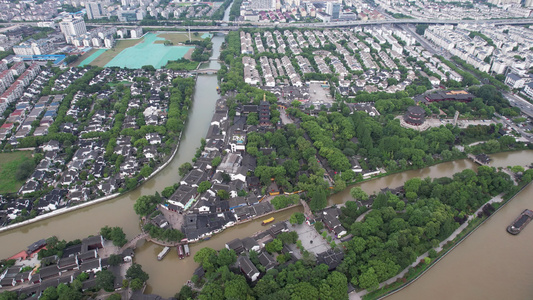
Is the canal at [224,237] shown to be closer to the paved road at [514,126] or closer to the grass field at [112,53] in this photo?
the paved road at [514,126]

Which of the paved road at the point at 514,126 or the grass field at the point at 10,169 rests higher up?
the paved road at the point at 514,126

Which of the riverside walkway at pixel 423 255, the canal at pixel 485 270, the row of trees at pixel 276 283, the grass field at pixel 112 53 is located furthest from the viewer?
the grass field at pixel 112 53

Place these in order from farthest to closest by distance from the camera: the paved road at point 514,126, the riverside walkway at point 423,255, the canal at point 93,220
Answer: the paved road at point 514,126
the canal at point 93,220
the riverside walkway at point 423,255

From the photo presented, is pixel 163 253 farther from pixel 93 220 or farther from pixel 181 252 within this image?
pixel 93 220

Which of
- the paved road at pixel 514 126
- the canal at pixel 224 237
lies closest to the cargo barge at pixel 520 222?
the canal at pixel 224 237

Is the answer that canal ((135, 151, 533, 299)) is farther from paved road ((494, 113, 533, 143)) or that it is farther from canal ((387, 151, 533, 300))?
paved road ((494, 113, 533, 143))

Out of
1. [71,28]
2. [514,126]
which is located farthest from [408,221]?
[71,28]
